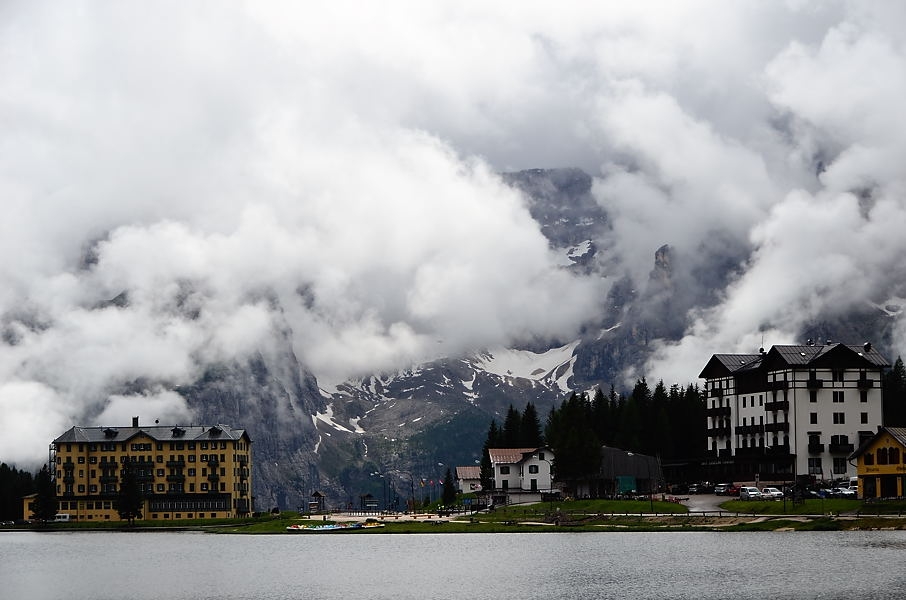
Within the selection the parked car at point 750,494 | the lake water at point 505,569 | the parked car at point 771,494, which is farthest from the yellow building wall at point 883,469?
the lake water at point 505,569

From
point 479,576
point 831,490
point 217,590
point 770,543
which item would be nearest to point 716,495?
point 831,490

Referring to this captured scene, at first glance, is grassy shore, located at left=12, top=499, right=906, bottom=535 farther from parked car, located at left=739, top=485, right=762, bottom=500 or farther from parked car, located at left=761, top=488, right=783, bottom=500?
parked car, located at left=761, top=488, right=783, bottom=500

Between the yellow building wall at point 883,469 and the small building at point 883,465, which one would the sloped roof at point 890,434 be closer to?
the small building at point 883,465

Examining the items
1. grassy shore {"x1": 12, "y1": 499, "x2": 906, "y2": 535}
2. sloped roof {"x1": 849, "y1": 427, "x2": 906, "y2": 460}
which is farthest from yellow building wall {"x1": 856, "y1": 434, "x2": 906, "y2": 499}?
grassy shore {"x1": 12, "y1": 499, "x2": 906, "y2": 535}

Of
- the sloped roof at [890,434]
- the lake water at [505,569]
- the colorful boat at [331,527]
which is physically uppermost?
the sloped roof at [890,434]

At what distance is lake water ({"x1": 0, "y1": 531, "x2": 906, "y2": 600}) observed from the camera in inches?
4008

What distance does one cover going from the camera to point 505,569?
120062 millimetres

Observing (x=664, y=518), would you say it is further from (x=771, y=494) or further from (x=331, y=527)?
(x=331, y=527)

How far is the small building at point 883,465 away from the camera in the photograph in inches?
6378

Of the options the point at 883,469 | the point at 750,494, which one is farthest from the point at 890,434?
the point at 750,494

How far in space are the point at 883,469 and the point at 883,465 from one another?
0.44 metres

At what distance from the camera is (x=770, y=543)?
13000 cm

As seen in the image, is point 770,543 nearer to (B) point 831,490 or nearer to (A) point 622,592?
(A) point 622,592

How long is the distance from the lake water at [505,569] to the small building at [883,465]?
1128 inches
